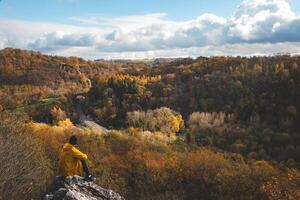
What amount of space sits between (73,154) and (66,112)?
15819 centimetres

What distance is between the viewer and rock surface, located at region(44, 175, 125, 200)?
16.3 m

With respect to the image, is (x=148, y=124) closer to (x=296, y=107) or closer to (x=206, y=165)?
(x=296, y=107)

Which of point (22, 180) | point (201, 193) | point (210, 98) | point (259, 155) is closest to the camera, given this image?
point (22, 180)

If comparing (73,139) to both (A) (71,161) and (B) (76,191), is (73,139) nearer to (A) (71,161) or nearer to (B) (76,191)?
(A) (71,161)

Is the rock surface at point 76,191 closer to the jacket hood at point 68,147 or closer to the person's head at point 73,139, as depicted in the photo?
the jacket hood at point 68,147

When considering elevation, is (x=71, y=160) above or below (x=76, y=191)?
above

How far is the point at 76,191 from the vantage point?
16.9m

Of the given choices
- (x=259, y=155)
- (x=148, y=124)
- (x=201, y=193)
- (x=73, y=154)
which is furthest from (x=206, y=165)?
(x=148, y=124)

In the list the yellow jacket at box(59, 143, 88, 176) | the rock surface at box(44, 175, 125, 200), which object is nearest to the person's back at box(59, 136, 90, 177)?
the yellow jacket at box(59, 143, 88, 176)

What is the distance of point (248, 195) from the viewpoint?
50.4 meters

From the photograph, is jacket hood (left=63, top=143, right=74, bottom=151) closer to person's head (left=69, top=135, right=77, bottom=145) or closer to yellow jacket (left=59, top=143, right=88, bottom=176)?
yellow jacket (left=59, top=143, right=88, bottom=176)

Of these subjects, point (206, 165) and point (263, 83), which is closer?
point (206, 165)

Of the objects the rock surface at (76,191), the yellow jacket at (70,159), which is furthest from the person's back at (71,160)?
the rock surface at (76,191)

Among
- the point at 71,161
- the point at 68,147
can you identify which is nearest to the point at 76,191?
the point at 71,161
